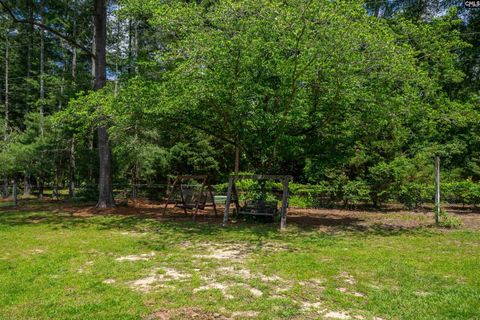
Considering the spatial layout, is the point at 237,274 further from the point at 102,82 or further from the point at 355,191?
Answer: the point at 102,82

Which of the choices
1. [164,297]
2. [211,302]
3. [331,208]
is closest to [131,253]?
[164,297]

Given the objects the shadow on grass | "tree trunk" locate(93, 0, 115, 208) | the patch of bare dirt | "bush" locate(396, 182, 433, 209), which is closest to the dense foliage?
"bush" locate(396, 182, 433, 209)

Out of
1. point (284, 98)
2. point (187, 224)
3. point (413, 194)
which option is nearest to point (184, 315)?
point (187, 224)

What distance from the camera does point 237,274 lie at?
173 inches

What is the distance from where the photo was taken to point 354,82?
7.38m

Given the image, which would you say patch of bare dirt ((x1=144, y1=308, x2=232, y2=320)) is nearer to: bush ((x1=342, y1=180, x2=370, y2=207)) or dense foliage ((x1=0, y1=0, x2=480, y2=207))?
dense foliage ((x1=0, y1=0, x2=480, y2=207))

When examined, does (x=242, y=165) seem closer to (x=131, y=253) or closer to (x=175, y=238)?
(x=175, y=238)

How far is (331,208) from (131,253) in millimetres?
10051

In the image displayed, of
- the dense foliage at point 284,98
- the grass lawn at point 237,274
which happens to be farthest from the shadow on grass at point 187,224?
the dense foliage at point 284,98

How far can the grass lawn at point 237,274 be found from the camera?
129 inches

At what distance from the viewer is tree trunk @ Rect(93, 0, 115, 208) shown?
1223cm

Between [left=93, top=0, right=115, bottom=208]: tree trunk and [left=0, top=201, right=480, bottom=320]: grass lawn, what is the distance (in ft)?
15.8

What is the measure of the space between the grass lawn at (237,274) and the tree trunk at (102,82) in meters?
4.80

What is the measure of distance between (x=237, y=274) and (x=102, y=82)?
33.6ft
